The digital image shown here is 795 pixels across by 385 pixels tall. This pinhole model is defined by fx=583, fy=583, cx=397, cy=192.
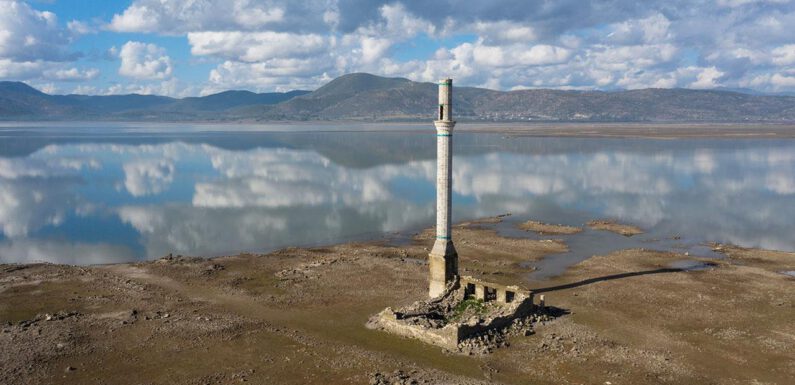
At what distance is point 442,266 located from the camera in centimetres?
2933

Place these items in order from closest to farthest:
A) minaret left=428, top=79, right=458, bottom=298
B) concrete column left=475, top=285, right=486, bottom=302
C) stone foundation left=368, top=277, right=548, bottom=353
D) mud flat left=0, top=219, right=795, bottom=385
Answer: mud flat left=0, top=219, right=795, bottom=385 < stone foundation left=368, top=277, right=548, bottom=353 < concrete column left=475, top=285, right=486, bottom=302 < minaret left=428, top=79, right=458, bottom=298

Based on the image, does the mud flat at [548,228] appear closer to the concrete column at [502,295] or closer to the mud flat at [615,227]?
the mud flat at [615,227]

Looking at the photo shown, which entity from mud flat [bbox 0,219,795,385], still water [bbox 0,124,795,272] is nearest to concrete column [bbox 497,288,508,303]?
mud flat [bbox 0,219,795,385]

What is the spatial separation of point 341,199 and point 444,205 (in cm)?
3956

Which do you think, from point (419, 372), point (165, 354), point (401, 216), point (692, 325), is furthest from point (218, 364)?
point (401, 216)

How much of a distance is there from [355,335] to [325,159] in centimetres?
9232

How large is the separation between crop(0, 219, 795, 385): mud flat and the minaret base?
1.79 metres

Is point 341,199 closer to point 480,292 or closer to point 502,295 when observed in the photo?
point 480,292

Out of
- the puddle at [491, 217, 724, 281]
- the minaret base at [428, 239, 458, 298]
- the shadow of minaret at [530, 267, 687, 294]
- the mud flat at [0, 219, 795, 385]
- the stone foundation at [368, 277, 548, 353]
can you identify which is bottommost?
the puddle at [491, 217, 724, 281]

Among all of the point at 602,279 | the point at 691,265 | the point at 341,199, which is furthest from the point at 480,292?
the point at 341,199

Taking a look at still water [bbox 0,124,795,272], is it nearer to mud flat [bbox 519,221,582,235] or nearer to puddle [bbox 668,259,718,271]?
mud flat [bbox 519,221,582,235]

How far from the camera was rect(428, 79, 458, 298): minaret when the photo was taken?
2933 cm

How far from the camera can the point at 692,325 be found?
26.8 metres

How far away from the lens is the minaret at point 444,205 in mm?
29328
